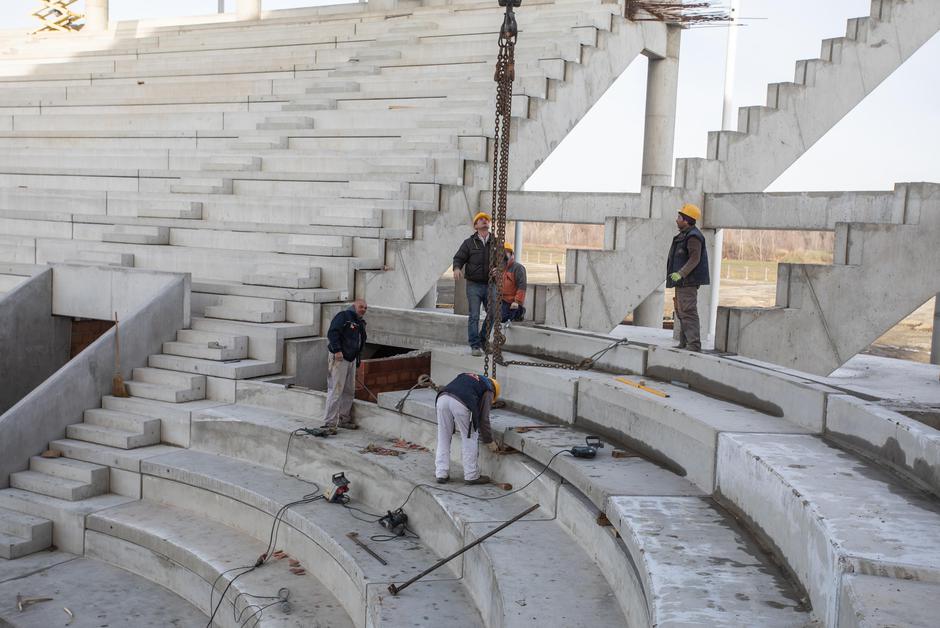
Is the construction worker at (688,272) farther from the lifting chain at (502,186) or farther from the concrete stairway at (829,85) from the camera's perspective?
the concrete stairway at (829,85)

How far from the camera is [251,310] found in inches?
497

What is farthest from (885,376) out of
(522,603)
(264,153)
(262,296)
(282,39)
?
(282,39)

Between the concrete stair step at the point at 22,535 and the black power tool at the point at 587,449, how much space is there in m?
5.65

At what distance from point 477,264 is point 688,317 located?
2355 mm

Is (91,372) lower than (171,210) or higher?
lower

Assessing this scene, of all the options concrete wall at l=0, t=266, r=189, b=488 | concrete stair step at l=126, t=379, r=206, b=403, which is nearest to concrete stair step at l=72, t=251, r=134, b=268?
concrete wall at l=0, t=266, r=189, b=488

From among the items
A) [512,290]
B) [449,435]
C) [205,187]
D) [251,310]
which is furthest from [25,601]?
[205,187]

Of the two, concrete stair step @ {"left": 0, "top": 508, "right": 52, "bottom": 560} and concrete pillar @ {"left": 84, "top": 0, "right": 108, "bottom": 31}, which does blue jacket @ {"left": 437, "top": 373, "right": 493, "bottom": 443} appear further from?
concrete pillar @ {"left": 84, "top": 0, "right": 108, "bottom": 31}

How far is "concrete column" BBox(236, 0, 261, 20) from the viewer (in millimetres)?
25188

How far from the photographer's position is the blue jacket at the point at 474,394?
8312mm

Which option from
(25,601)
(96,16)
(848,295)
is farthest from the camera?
(96,16)

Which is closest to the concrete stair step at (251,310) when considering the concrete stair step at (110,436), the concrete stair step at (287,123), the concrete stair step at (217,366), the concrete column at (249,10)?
the concrete stair step at (217,366)

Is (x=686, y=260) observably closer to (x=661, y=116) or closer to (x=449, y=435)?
(x=449, y=435)

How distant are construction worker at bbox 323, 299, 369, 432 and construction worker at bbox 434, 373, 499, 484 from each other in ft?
6.61
